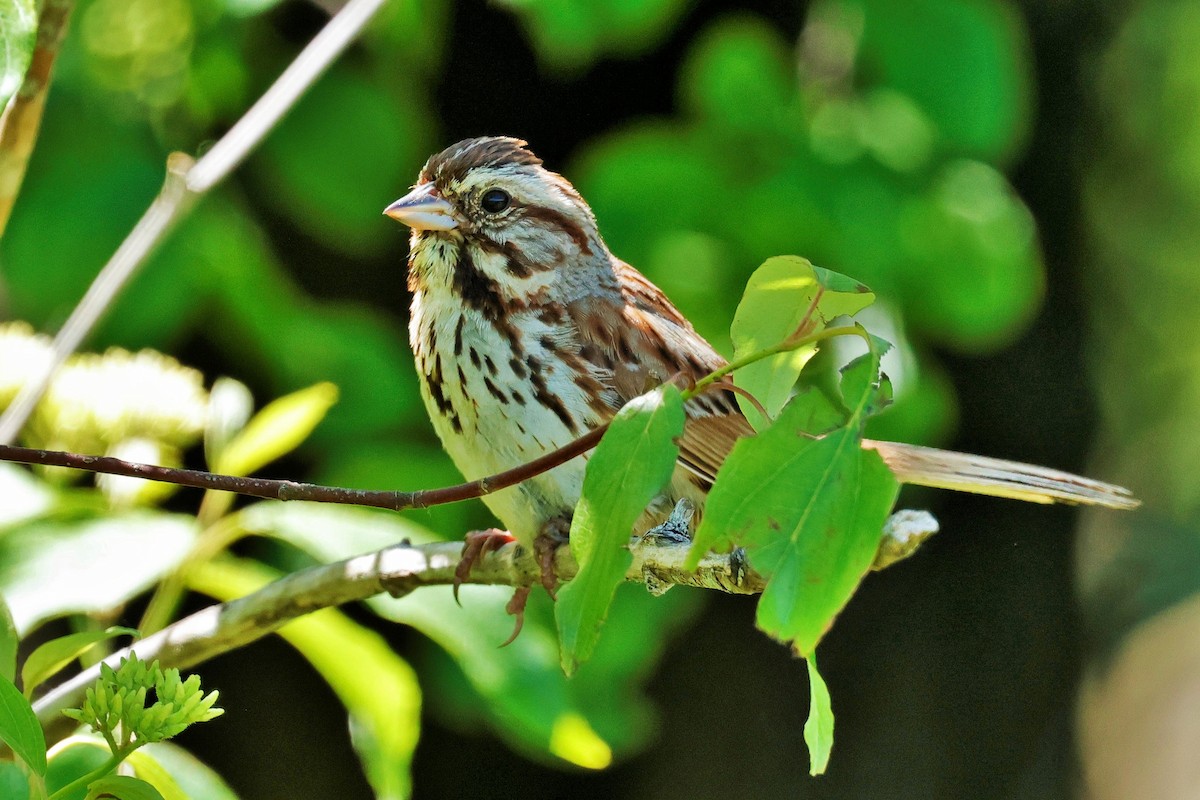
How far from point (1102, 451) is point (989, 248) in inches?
114

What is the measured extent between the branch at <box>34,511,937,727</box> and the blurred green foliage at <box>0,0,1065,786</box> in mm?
1095

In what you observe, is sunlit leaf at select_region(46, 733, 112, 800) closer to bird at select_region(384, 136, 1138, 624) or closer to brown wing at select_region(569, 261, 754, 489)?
bird at select_region(384, 136, 1138, 624)

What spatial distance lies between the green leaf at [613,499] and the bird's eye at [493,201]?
143cm

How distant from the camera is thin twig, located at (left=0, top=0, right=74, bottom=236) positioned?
1.63 metres

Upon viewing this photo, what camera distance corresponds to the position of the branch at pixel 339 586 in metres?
1.57

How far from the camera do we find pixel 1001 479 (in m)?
2.20

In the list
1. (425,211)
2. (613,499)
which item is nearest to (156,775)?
(613,499)

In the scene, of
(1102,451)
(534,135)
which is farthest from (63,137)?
(1102,451)

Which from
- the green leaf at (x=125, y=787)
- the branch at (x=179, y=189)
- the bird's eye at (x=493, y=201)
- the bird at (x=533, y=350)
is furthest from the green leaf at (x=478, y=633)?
the green leaf at (x=125, y=787)

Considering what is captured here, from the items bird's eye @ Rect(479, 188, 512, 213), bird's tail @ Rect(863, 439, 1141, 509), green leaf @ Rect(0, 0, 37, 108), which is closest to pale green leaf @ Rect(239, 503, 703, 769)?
bird's eye @ Rect(479, 188, 512, 213)

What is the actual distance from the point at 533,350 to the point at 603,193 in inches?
37.6

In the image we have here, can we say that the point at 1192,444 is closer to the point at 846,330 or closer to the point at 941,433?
the point at 941,433

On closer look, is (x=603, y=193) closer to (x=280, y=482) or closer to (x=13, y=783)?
(x=280, y=482)

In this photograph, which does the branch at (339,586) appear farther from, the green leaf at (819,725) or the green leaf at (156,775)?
the green leaf at (819,725)
